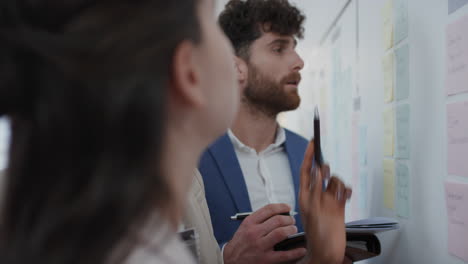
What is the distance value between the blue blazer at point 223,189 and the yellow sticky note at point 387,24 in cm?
56

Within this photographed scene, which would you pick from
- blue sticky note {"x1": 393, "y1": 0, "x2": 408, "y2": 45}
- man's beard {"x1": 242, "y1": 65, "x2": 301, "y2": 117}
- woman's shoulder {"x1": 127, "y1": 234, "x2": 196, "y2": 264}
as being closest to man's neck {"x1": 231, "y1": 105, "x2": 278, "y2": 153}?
man's beard {"x1": 242, "y1": 65, "x2": 301, "y2": 117}

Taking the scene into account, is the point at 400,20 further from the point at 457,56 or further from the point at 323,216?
the point at 323,216

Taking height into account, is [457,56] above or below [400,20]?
below

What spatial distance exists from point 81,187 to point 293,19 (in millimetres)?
1313

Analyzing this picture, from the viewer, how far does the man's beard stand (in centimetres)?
141

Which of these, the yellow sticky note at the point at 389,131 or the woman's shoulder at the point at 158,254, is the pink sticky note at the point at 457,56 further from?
the woman's shoulder at the point at 158,254

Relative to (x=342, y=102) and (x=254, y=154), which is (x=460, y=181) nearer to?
(x=254, y=154)

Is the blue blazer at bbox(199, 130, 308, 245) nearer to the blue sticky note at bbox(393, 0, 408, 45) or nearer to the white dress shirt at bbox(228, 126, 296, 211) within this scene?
the white dress shirt at bbox(228, 126, 296, 211)

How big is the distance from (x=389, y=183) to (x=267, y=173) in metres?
0.42

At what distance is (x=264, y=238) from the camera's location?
975 mm

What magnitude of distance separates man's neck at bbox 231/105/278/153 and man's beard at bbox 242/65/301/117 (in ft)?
0.09

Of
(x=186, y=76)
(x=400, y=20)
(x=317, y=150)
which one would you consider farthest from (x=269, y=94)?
(x=186, y=76)

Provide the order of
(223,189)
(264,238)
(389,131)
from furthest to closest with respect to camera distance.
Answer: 1. (223,189)
2. (389,131)
3. (264,238)

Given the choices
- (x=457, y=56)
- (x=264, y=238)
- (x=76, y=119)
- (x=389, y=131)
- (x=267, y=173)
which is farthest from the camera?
(x=267, y=173)
